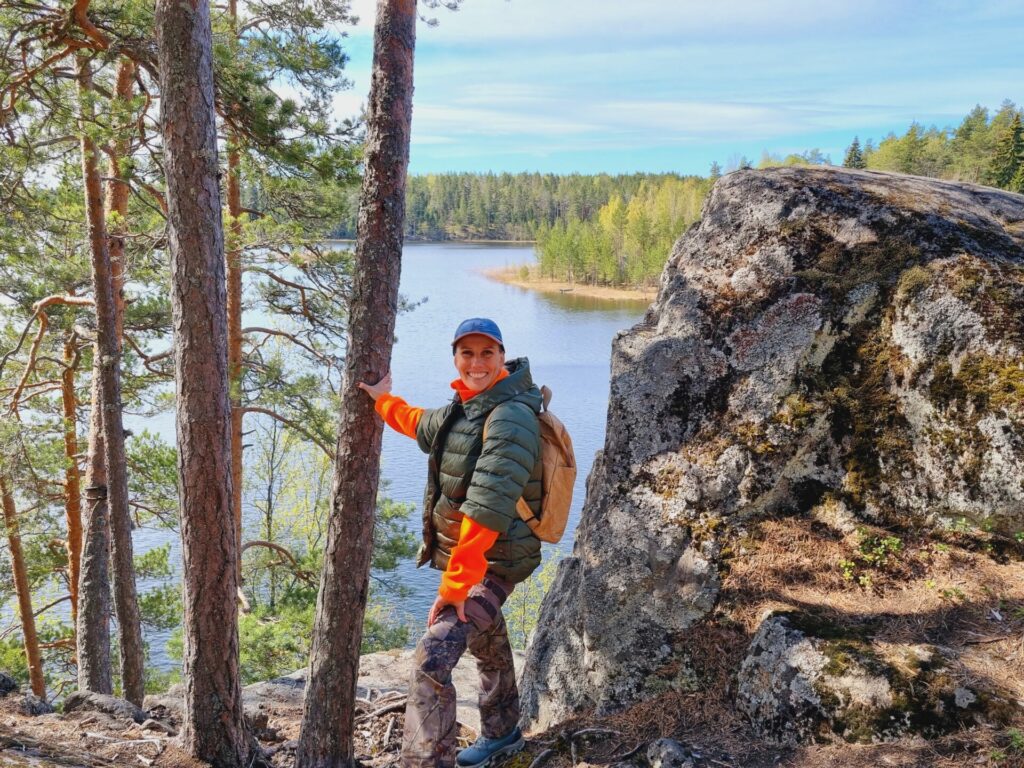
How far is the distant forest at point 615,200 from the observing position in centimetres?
4419

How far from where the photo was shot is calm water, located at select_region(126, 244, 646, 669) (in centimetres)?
1644

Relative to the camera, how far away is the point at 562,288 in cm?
6216

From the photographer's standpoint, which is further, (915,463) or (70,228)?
(70,228)

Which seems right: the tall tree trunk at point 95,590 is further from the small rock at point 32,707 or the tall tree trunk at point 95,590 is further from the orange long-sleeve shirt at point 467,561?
the orange long-sleeve shirt at point 467,561

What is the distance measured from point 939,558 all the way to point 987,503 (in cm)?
33

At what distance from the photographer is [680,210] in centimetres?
7462

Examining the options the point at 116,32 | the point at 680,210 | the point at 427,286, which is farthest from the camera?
the point at 680,210

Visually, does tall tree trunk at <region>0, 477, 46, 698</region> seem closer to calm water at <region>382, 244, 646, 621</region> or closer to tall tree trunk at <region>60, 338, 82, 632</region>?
tall tree trunk at <region>60, 338, 82, 632</region>

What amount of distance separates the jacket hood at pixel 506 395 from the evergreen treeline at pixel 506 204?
99355 millimetres

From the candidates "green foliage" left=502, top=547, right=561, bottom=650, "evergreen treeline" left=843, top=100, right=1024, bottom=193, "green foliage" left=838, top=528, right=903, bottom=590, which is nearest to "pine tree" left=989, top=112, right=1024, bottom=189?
"evergreen treeline" left=843, top=100, right=1024, bottom=193

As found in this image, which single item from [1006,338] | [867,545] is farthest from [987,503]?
[1006,338]

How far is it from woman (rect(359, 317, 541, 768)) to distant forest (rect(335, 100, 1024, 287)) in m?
2.32

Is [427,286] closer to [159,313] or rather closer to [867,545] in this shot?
[159,313]

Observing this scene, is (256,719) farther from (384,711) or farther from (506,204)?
(506,204)
